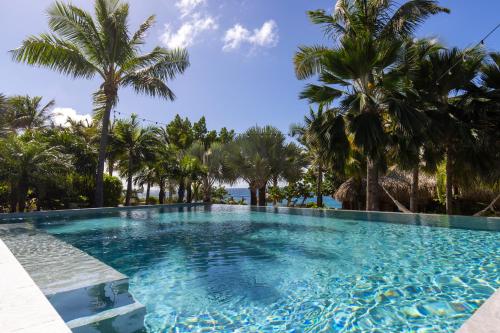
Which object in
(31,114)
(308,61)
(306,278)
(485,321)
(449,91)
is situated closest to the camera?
(485,321)

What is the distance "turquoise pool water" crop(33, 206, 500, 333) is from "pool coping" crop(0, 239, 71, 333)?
1075 mm

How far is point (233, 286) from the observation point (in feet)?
13.0

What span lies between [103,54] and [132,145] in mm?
5714

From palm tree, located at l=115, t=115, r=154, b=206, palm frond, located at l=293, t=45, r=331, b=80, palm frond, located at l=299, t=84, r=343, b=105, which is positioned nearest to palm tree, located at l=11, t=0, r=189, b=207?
palm tree, located at l=115, t=115, r=154, b=206

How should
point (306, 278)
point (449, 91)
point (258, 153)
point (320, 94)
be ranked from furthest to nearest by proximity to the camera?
point (258, 153) < point (320, 94) < point (449, 91) < point (306, 278)

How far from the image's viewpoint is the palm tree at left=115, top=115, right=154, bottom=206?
17.4 m

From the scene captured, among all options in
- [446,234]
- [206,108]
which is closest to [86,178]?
[206,108]

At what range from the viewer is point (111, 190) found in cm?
1725

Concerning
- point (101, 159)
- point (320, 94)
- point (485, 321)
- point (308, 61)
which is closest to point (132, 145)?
point (101, 159)

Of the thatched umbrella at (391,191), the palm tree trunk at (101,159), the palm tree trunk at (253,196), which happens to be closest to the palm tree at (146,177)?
the palm tree trunk at (101,159)

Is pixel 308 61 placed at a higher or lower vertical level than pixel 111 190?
higher

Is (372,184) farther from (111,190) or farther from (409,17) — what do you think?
(111,190)

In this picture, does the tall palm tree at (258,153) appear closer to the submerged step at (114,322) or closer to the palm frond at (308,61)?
the palm frond at (308,61)

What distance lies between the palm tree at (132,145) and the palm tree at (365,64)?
33.3 feet
